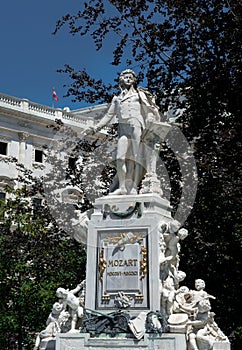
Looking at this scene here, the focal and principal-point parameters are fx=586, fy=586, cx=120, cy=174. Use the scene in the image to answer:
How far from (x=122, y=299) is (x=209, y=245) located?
21.2 ft

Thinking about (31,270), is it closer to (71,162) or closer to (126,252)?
(71,162)

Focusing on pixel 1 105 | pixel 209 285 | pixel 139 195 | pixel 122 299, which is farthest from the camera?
pixel 1 105

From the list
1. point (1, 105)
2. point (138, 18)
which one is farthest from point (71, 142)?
point (1, 105)

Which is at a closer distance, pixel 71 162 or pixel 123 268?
pixel 123 268

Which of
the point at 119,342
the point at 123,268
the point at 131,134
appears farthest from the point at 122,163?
the point at 119,342

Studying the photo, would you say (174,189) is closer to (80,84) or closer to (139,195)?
(80,84)

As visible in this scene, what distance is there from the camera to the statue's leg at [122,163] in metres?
10.6

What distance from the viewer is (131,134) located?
35.0 feet

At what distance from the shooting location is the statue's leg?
10.6 meters

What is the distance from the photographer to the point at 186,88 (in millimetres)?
18562

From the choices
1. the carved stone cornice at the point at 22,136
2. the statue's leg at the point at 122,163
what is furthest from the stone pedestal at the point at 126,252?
the carved stone cornice at the point at 22,136

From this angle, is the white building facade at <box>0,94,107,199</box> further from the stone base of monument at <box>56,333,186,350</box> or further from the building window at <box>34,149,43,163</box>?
the stone base of monument at <box>56,333,186,350</box>

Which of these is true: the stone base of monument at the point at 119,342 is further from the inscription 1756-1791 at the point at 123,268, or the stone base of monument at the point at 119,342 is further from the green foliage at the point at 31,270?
the green foliage at the point at 31,270

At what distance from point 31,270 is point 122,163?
11464 mm
